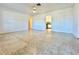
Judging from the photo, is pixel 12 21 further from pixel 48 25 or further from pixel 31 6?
pixel 48 25

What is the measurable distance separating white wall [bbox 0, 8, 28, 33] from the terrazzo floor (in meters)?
0.06

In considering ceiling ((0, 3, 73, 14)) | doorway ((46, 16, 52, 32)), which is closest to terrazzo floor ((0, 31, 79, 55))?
doorway ((46, 16, 52, 32))

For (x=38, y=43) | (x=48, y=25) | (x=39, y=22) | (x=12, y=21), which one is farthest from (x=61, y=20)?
(x=12, y=21)

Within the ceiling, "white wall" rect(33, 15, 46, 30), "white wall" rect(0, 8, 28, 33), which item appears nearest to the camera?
the ceiling

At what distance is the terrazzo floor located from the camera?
136 cm

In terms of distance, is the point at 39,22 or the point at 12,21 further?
the point at 39,22

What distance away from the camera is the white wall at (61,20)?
145 cm

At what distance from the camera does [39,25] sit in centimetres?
160

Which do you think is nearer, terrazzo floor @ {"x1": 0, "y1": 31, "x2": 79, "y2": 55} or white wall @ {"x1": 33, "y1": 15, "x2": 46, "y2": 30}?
terrazzo floor @ {"x1": 0, "y1": 31, "x2": 79, "y2": 55}

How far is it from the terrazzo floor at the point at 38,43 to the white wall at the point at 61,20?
7 cm

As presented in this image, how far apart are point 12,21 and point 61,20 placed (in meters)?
0.59

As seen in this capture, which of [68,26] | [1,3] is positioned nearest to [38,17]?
[68,26]

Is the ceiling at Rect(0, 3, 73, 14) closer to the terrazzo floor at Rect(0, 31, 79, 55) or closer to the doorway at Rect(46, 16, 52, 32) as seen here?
the doorway at Rect(46, 16, 52, 32)

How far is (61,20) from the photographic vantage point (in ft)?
4.96
